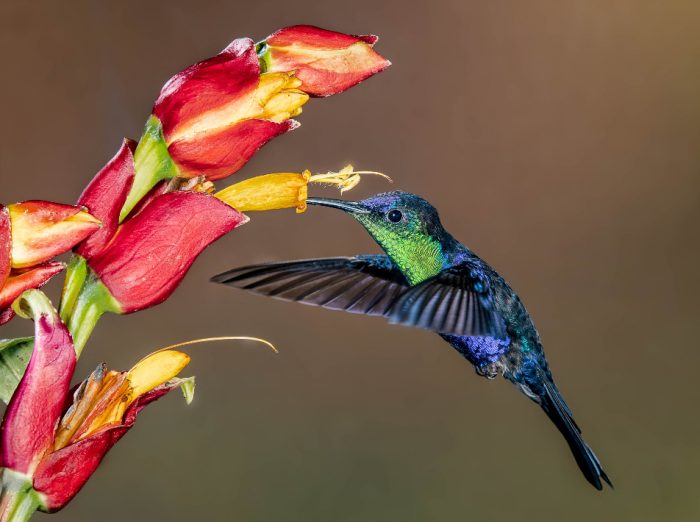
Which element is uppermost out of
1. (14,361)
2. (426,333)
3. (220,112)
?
(220,112)

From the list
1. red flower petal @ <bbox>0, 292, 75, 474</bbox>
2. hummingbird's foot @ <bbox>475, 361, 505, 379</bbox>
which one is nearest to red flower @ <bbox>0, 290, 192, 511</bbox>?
red flower petal @ <bbox>0, 292, 75, 474</bbox>

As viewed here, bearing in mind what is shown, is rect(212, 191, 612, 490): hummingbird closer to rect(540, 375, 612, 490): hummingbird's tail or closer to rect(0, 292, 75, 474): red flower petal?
rect(540, 375, 612, 490): hummingbird's tail

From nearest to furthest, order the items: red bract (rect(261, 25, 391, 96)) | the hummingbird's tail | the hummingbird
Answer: red bract (rect(261, 25, 391, 96))
the hummingbird
the hummingbird's tail

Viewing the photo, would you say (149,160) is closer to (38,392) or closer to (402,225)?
(38,392)

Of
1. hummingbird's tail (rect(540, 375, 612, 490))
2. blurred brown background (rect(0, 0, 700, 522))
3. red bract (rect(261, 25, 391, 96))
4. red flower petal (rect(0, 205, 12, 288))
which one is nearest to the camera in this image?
red flower petal (rect(0, 205, 12, 288))

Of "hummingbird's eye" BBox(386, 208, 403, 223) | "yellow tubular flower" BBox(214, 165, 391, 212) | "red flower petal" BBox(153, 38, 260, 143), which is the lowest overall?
"hummingbird's eye" BBox(386, 208, 403, 223)

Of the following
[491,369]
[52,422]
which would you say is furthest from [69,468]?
[491,369]

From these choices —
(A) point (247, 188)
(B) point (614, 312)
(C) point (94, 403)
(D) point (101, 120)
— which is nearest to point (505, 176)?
(B) point (614, 312)

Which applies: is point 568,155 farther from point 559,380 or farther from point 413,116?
point 559,380
